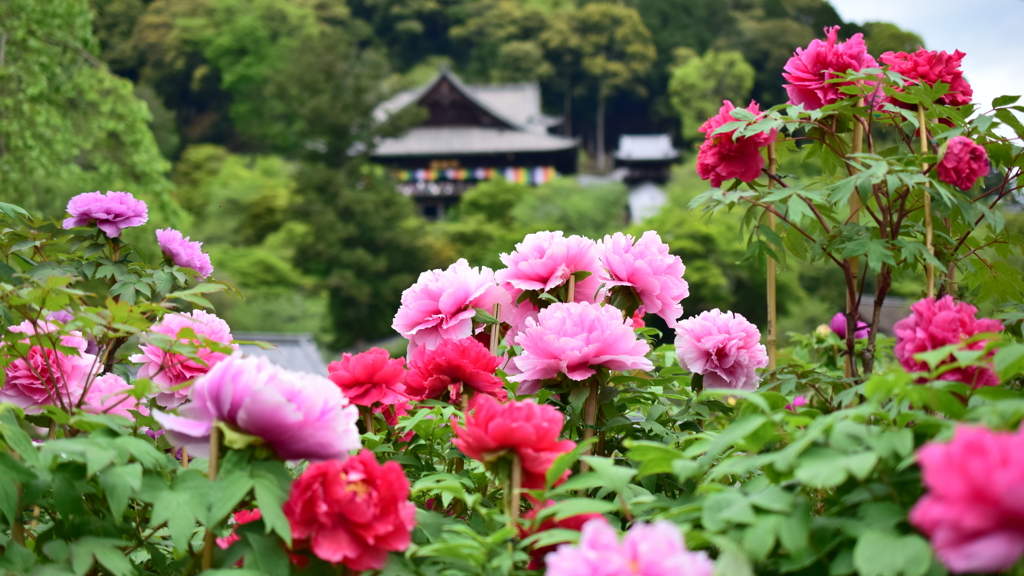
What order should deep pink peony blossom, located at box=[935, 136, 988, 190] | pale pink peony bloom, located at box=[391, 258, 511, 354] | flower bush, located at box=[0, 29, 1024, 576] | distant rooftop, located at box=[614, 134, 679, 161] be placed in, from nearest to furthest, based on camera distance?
flower bush, located at box=[0, 29, 1024, 576]
deep pink peony blossom, located at box=[935, 136, 988, 190]
pale pink peony bloom, located at box=[391, 258, 511, 354]
distant rooftop, located at box=[614, 134, 679, 161]

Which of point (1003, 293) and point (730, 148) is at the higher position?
point (730, 148)

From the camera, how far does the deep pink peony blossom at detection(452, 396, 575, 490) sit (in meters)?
→ 0.52

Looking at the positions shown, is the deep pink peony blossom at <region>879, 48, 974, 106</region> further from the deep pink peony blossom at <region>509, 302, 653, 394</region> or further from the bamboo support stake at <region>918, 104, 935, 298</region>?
the deep pink peony blossom at <region>509, 302, 653, 394</region>

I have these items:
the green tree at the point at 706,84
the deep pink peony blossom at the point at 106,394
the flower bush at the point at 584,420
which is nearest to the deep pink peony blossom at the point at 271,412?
the flower bush at the point at 584,420

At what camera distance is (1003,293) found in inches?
34.4

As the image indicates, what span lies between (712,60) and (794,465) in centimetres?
2409

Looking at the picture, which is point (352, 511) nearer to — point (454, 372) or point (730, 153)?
point (454, 372)

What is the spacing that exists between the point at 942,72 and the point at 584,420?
0.52 metres

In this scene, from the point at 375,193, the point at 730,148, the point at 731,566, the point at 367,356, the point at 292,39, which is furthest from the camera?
the point at 292,39

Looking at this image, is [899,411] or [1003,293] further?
[1003,293]

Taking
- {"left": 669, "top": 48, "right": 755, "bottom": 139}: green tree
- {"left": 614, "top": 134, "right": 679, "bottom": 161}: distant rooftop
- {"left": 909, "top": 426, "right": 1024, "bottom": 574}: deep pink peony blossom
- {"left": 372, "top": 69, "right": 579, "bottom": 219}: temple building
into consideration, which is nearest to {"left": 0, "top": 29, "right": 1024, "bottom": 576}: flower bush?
{"left": 909, "top": 426, "right": 1024, "bottom": 574}: deep pink peony blossom

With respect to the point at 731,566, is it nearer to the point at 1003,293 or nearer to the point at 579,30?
the point at 1003,293

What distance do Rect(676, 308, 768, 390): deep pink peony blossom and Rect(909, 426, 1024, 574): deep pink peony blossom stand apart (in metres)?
0.44

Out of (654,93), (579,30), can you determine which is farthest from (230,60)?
(654,93)
